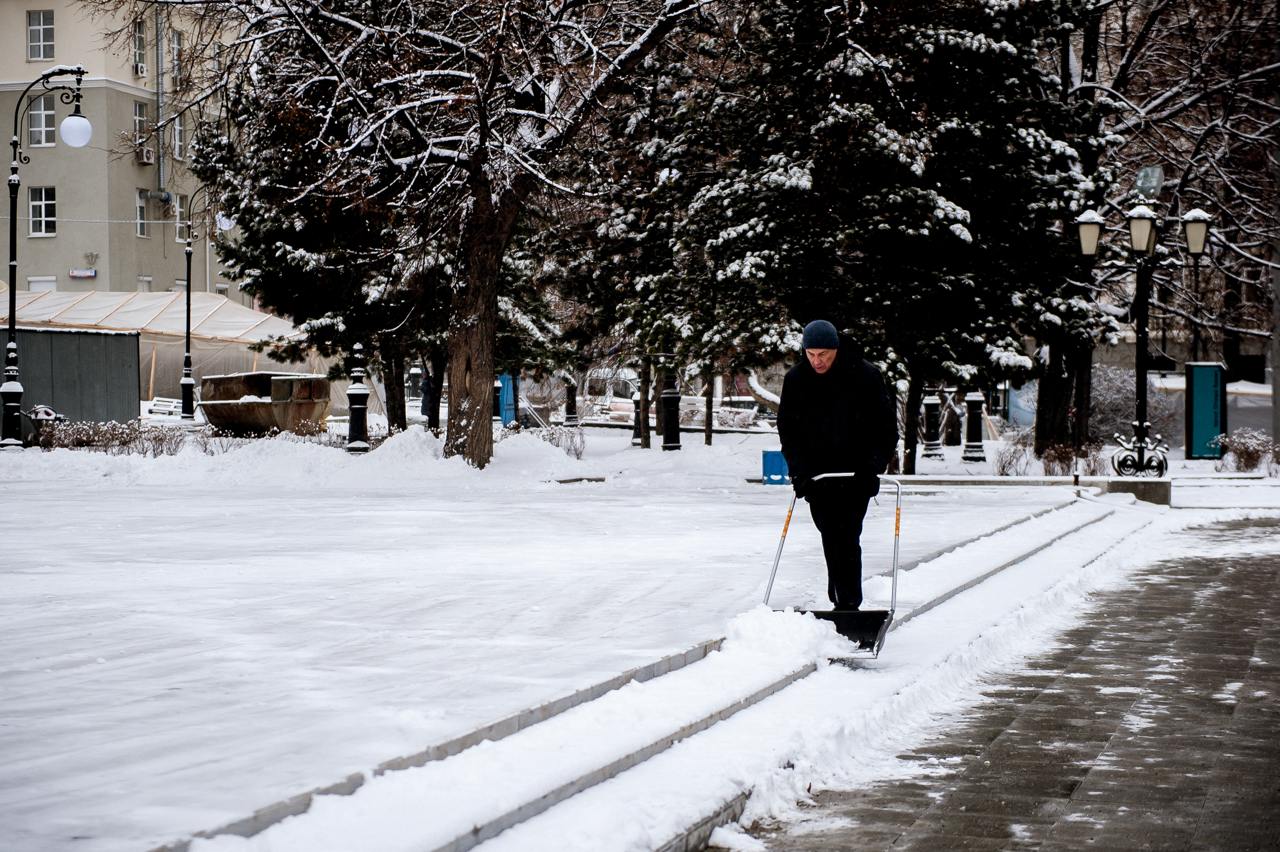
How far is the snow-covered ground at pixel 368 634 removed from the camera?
17.0 ft

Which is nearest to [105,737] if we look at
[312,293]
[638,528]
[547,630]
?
[547,630]

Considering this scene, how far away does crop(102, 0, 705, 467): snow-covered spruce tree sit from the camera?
20578mm

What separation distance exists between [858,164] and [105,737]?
1952cm

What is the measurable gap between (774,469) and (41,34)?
49377mm

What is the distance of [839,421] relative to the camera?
28.7 feet

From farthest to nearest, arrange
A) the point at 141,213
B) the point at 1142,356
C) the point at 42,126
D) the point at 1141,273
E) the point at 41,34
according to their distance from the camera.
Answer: the point at 141,213, the point at 42,126, the point at 41,34, the point at 1142,356, the point at 1141,273

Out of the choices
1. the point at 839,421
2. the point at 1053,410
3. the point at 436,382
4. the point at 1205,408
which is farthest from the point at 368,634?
the point at 436,382

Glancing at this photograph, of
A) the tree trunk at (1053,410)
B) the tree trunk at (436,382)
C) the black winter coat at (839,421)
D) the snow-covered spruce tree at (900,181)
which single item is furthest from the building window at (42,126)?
the black winter coat at (839,421)

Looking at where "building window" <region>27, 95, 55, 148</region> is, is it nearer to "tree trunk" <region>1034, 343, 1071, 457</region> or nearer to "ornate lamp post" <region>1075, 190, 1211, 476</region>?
"tree trunk" <region>1034, 343, 1071, 457</region>

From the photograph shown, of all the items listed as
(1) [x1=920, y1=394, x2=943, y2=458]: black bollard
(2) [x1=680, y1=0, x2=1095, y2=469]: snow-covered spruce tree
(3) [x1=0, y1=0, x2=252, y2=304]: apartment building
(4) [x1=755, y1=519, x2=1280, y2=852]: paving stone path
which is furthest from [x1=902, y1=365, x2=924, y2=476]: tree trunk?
(3) [x1=0, y1=0, x2=252, y2=304]: apartment building

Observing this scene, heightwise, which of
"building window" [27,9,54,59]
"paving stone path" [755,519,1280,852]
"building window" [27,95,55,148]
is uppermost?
"building window" [27,9,54,59]

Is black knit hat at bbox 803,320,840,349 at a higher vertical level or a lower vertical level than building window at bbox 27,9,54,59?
lower

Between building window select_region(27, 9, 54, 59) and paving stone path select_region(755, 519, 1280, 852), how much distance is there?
6069 cm

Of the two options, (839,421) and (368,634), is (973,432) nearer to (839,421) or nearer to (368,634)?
(839,421)
